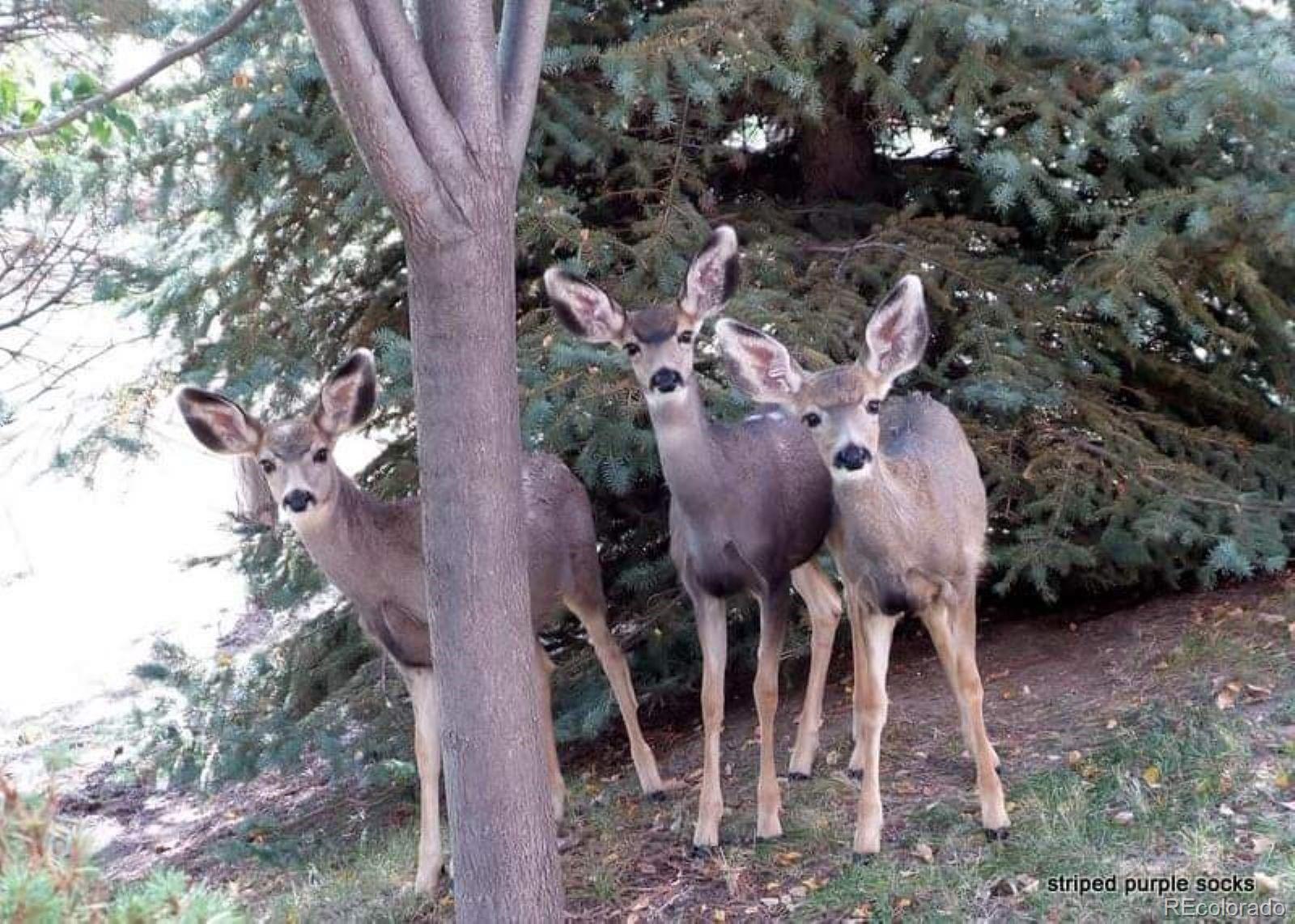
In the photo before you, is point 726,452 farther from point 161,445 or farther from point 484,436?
point 161,445

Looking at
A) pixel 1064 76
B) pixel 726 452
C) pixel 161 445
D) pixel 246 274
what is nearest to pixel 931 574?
pixel 726 452

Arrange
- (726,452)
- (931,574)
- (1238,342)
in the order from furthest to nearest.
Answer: (1238,342)
(726,452)
(931,574)

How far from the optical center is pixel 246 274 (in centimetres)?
764

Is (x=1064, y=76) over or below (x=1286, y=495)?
over

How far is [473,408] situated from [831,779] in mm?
2721

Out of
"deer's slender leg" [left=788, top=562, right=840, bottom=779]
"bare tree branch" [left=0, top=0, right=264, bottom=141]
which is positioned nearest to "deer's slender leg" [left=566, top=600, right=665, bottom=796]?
"deer's slender leg" [left=788, top=562, right=840, bottom=779]

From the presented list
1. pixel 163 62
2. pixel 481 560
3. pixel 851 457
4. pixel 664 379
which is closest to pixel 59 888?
pixel 481 560

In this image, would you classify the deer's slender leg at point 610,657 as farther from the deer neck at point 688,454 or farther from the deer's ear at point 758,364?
the deer's ear at point 758,364

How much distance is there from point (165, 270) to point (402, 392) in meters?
1.62

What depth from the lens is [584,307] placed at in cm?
Answer: 600

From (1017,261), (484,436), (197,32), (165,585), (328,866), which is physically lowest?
(328,866)

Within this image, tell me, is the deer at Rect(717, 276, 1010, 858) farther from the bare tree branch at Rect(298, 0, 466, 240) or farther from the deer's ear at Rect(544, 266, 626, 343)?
the bare tree branch at Rect(298, 0, 466, 240)

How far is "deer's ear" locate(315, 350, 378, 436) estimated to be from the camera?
607 cm

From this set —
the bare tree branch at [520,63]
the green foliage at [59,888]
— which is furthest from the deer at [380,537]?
the green foliage at [59,888]
